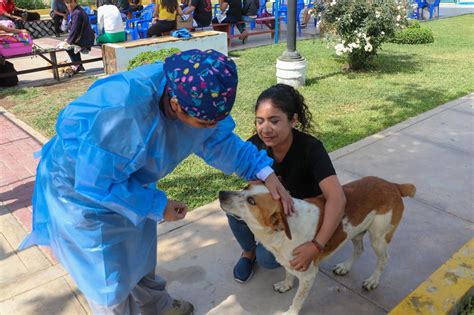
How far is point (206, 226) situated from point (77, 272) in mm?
1727

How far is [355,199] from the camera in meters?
2.59

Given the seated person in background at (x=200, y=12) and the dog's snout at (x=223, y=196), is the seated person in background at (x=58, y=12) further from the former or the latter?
the dog's snout at (x=223, y=196)

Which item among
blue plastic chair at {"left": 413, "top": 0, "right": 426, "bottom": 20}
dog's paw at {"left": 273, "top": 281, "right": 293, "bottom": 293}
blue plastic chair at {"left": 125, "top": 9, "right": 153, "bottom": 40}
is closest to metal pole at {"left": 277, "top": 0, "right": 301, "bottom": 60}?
dog's paw at {"left": 273, "top": 281, "right": 293, "bottom": 293}

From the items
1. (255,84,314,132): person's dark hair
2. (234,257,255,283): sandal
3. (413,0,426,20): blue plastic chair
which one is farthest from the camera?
(413,0,426,20): blue plastic chair

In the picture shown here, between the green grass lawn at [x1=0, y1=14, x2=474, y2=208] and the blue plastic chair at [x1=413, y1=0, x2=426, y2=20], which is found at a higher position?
the blue plastic chair at [x1=413, y1=0, x2=426, y2=20]

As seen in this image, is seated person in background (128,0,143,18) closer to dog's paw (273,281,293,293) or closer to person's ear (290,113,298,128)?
person's ear (290,113,298,128)

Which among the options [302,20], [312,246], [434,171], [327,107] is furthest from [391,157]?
[302,20]

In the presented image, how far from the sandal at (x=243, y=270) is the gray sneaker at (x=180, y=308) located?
0.41 metres

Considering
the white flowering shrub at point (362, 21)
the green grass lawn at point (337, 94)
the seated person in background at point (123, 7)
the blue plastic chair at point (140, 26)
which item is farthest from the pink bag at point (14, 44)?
the white flowering shrub at point (362, 21)

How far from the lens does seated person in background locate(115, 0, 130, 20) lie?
14148 millimetres

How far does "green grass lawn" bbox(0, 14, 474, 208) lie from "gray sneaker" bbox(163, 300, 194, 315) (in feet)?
4.37

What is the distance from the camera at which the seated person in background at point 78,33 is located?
29.2ft

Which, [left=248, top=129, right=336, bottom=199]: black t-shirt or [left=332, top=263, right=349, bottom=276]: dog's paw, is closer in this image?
[left=248, top=129, right=336, bottom=199]: black t-shirt

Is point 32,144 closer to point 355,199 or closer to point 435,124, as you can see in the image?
point 355,199
